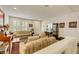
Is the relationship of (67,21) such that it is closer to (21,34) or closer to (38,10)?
(38,10)

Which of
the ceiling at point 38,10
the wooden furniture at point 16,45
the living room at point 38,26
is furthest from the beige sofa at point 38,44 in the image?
the ceiling at point 38,10

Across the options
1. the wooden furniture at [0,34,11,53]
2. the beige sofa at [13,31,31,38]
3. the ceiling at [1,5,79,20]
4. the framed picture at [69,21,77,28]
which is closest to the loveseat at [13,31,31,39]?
the beige sofa at [13,31,31,38]

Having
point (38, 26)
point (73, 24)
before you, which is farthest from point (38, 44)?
point (73, 24)

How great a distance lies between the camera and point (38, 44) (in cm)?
156

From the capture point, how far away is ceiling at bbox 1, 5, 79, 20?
4.77 ft

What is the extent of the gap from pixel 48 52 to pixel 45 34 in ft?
1.12

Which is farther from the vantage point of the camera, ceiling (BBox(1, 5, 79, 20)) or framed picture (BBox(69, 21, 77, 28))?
framed picture (BBox(69, 21, 77, 28))

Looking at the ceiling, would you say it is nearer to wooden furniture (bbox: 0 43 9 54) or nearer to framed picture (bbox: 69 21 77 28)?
framed picture (bbox: 69 21 77 28)

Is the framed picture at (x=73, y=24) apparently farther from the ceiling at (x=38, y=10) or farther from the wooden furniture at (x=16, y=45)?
the wooden furniture at (x=16, y=45)

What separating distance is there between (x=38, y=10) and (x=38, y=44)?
1.70 ft

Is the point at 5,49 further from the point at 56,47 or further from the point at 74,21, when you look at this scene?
the point at 74,21

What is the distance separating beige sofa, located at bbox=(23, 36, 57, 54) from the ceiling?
352 mm
